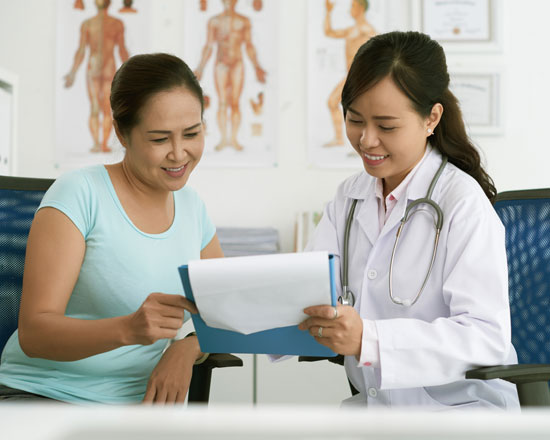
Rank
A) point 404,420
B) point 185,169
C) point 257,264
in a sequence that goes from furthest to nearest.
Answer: point 185,169 < point 257,264 < point 404,420

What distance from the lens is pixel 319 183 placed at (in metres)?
2.45

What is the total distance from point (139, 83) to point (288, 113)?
4.39 feet

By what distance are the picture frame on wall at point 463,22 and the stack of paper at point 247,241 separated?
1.06 m

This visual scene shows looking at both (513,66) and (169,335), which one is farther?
(513,66)

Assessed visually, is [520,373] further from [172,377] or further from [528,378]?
[172,377]

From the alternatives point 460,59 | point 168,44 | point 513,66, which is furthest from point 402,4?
point 168,44

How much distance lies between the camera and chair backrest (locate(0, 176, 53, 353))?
1.24 metres

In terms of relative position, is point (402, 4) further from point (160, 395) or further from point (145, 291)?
point (160, 395)

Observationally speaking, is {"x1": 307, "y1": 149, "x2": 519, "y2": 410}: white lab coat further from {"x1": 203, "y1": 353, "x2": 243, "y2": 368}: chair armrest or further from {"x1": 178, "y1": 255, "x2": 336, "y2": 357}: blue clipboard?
{"x1": 203, "y1": 353, "x2": 243, "y2": 368}: chair armrest

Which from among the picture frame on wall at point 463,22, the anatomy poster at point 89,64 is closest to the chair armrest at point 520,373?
the picture frame on wall at point 463,22

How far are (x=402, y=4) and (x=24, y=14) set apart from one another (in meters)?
1.58

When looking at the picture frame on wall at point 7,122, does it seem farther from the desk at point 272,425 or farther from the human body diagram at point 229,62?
the desk at point 272,425

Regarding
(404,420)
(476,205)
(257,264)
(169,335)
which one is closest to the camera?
(404,420)

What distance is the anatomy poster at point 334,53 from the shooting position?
2445 millimetres
